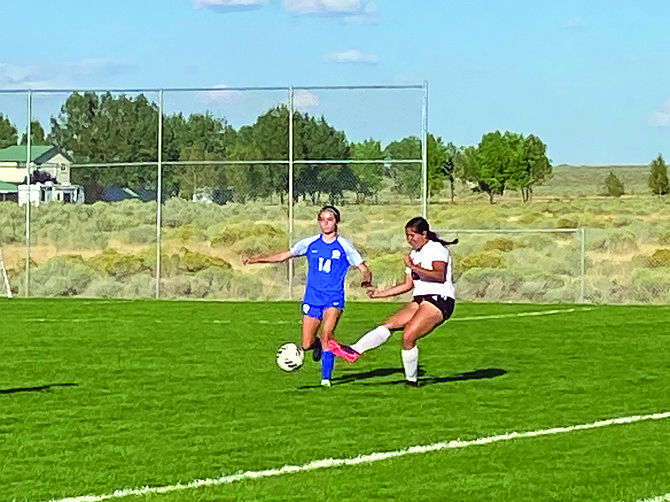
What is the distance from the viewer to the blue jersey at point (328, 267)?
15523mm

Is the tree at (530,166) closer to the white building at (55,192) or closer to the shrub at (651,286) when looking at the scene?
the shrub at (651,286)

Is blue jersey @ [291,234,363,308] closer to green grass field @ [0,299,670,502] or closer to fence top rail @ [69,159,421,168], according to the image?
green grass field @ [0,299,670,502]

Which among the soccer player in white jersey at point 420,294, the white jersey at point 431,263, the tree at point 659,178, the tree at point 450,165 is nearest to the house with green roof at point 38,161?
the soccer player in white jersey at point 420,294

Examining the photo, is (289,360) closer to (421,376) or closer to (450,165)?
(421,376)

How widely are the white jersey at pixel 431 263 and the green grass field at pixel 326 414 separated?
956 millimetres

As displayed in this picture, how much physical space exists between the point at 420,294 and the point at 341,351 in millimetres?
948

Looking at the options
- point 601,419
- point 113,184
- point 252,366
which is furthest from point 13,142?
point 601,419

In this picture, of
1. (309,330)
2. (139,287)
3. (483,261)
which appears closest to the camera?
(309,330)

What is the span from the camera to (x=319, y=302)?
15.6 metres

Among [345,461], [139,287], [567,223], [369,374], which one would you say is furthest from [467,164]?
[345,461]

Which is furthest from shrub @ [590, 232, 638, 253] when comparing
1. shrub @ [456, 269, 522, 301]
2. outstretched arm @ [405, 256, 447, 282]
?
outstretched arm @ [405, 256, 447, 282]

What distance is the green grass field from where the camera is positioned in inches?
387

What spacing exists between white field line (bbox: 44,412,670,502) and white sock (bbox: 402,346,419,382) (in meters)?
2.66

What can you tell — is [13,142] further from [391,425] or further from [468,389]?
[391,425]
